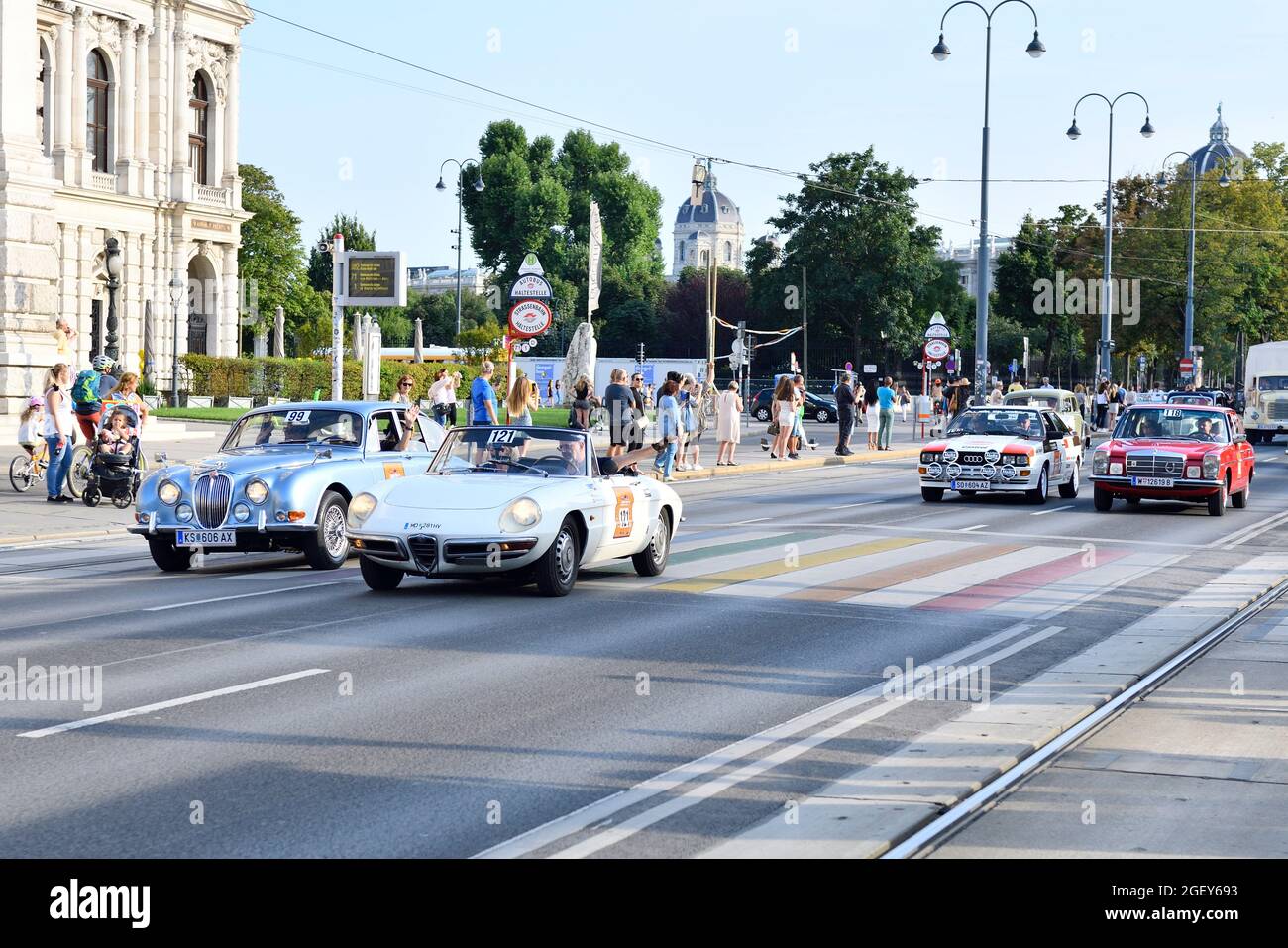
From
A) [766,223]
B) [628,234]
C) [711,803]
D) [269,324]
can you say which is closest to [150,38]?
[269,324]

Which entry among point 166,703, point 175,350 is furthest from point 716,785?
point 175,350

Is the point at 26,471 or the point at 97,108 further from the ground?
the point at 97,108

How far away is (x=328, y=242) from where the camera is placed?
113 metres

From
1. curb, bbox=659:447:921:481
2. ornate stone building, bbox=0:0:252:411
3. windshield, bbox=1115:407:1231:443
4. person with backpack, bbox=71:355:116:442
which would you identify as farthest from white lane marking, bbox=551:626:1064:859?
ornate stone building, bbox=0:0:252:411

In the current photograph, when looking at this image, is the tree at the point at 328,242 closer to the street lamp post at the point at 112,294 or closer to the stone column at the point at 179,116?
the stone column at the point at 179,116

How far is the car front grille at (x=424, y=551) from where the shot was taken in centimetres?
1211

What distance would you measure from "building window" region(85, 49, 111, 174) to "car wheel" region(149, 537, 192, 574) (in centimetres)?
→ 5367

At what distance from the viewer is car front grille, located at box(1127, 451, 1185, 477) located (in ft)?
73.2

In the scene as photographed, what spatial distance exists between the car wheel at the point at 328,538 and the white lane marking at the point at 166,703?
5.43 m

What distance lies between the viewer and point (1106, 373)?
61094 millimetres

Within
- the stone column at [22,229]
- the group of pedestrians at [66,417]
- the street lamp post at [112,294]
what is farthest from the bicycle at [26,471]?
the street lamp post at [112,294]

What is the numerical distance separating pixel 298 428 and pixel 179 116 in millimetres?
55470

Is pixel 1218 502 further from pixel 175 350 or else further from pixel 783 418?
pixel 175 350

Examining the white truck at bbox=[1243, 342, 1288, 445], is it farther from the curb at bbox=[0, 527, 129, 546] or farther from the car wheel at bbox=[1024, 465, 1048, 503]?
the curb at bbox=[0, 527, 129, 546]
